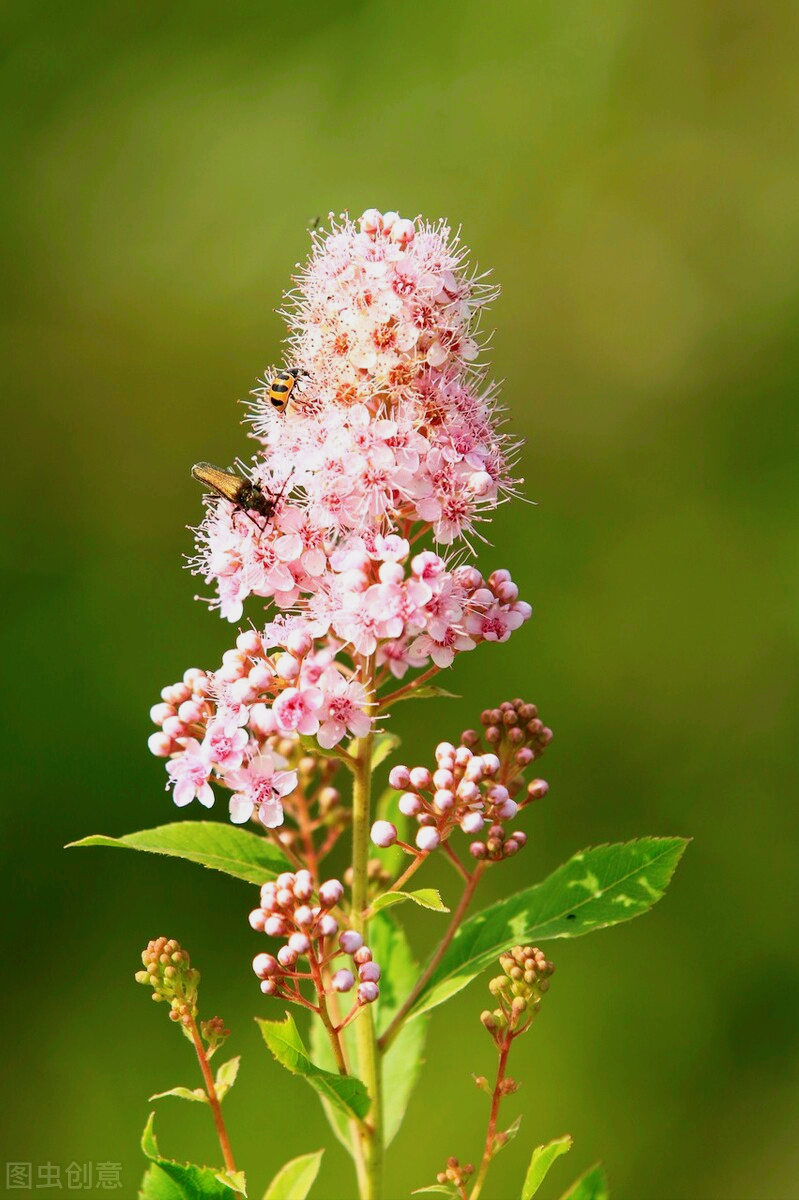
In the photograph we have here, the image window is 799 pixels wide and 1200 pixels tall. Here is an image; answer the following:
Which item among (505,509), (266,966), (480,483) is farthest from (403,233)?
(505,509)

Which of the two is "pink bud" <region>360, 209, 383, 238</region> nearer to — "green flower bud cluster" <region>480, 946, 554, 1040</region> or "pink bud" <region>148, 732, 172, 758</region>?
"pink bud" <region>148, 732, 172, 758</region>

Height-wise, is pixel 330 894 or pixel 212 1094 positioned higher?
pixel 330 894

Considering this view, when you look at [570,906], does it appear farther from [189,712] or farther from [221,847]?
[189,712]

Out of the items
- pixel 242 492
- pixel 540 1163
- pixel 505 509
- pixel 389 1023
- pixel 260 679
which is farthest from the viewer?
pixel 505 509

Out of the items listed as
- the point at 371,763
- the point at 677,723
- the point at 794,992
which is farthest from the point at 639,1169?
the point at 371,763

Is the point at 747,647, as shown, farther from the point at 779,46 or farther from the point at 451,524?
the point at 451,524

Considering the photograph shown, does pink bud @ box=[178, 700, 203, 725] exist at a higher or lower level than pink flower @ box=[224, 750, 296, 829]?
higher

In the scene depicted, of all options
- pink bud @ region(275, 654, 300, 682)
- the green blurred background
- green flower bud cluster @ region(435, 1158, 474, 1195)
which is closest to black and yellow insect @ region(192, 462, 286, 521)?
pink bud @ region(275, 654, 300, 682)
